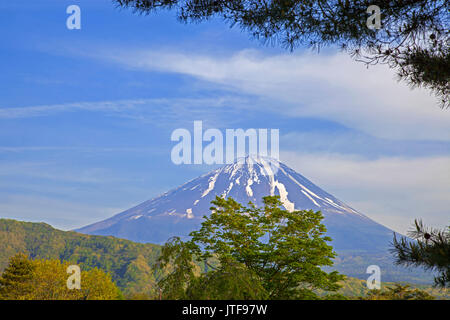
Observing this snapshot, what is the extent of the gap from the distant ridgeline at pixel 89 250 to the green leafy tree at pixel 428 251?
4024cm

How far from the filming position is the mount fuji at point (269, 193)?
366 ft

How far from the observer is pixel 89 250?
6681 centimetres

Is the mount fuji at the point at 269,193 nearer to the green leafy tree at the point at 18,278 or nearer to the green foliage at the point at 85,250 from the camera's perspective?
the green foliage at the point at 85,250

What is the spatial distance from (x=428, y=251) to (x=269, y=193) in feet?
358

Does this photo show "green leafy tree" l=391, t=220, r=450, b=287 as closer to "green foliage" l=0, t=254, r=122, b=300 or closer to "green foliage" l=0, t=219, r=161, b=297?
"green foliage" l=0, t=254, r=122, b=300

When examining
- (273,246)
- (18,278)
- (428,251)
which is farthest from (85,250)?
(428,251)

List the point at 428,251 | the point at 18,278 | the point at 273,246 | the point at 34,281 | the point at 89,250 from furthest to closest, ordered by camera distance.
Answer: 1. the point at 89,250
2. the point at 34,281
3. the point at 18,278
4. the point at 273,246
5. the point at 428,251

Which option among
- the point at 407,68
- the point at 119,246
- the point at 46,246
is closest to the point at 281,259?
the point at 407,68

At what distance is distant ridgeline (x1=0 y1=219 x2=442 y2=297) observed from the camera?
5166cm

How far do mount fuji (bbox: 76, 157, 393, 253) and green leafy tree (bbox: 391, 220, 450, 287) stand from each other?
3800 inches

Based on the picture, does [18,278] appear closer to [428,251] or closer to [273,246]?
[273,246]
